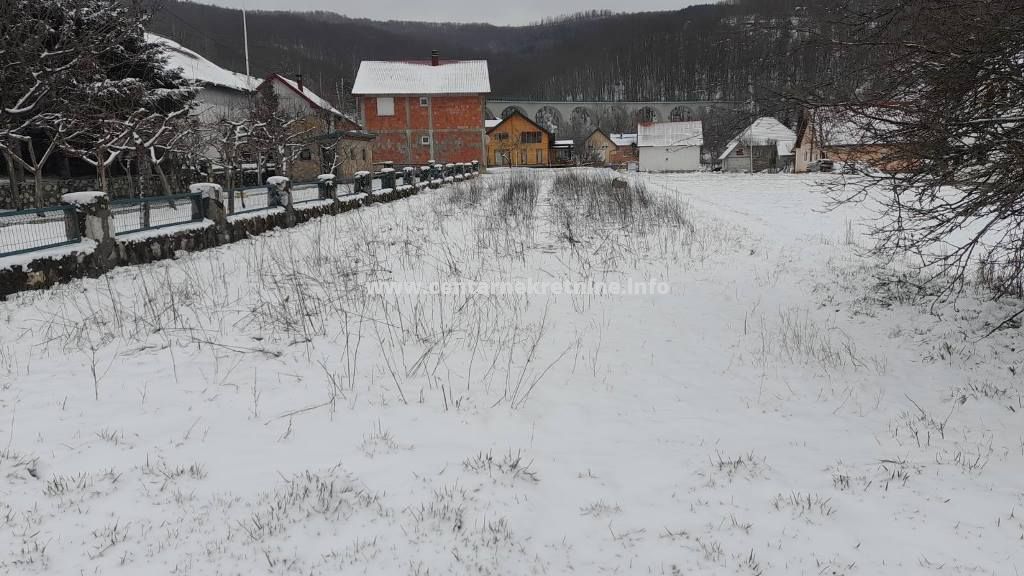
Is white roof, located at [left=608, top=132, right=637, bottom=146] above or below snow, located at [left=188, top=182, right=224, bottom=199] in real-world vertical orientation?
above

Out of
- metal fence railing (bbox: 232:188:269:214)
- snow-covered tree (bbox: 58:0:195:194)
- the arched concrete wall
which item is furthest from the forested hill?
metal fence railing (bbox: 232:188:269:214)

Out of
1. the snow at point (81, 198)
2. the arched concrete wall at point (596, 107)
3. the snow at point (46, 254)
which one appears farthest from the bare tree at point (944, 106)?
the arched concrete wall at point (596, 107)

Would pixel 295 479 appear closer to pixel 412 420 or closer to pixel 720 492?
pixel 412 420

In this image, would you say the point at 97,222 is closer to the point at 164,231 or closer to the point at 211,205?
the point at 164,231

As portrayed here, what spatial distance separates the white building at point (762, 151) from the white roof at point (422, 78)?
2568cm

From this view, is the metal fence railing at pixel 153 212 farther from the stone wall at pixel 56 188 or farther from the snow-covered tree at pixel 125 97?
the stone wall at pixel 56 188

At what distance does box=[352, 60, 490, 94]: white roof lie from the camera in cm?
5066

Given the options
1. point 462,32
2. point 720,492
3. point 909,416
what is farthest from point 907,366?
point 462,32

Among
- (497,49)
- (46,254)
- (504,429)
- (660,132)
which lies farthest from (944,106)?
(497,49)

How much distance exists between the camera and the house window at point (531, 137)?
68.6m

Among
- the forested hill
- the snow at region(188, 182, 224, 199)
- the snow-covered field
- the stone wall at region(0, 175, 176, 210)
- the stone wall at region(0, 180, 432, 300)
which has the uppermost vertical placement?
the forested hill

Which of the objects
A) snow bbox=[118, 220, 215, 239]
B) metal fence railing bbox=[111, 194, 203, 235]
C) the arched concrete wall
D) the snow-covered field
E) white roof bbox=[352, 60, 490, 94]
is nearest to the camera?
the snow-covered field

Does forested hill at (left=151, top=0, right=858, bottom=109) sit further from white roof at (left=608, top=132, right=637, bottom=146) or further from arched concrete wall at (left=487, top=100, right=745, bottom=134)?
white roof at (left=608, top=132, right=637, bottom=146)

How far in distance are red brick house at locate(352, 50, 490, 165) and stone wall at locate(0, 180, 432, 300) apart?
127 feet
